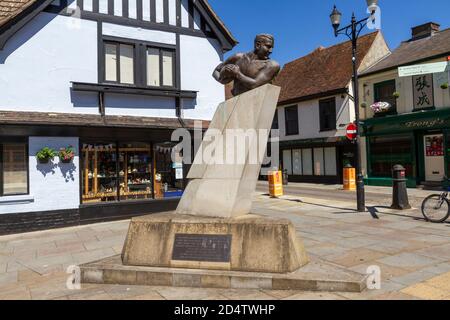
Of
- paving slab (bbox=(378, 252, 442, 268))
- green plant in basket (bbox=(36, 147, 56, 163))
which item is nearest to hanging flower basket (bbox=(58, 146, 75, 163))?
green plant in basket (bbox=(36, 147, 56, 163))

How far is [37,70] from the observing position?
11.0 m

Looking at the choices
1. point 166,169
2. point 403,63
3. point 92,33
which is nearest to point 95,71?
point 92,33

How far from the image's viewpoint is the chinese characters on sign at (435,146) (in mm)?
19266

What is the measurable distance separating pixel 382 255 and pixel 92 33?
10.5 metres

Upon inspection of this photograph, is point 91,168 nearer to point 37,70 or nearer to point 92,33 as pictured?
point 37,70

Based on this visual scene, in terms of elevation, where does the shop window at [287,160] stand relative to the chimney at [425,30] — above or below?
below

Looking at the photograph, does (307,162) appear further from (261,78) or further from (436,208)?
(261,78)

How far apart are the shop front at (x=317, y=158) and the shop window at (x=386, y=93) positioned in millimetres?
3256

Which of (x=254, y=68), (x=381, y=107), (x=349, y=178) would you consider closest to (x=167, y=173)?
(x=254, y=68)

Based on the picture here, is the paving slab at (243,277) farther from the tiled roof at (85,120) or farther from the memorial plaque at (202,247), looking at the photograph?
the tiled roof at (85,120)

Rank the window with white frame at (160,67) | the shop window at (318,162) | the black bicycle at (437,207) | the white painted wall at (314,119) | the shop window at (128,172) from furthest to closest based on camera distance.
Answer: the shop window at (318,162) < the white painted wall at (314,119) < the window with white frame at (160,67) < the shop window at (128,172) < the black bicycle at (437,207)

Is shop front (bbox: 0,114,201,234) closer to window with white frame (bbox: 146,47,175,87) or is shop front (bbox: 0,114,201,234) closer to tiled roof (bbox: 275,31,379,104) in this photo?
window with white frame (bbox: 146,47,175,87)

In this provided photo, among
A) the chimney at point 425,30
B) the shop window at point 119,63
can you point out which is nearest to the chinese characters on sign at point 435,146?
the chimney at point 425,30

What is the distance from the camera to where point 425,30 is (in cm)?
2328
